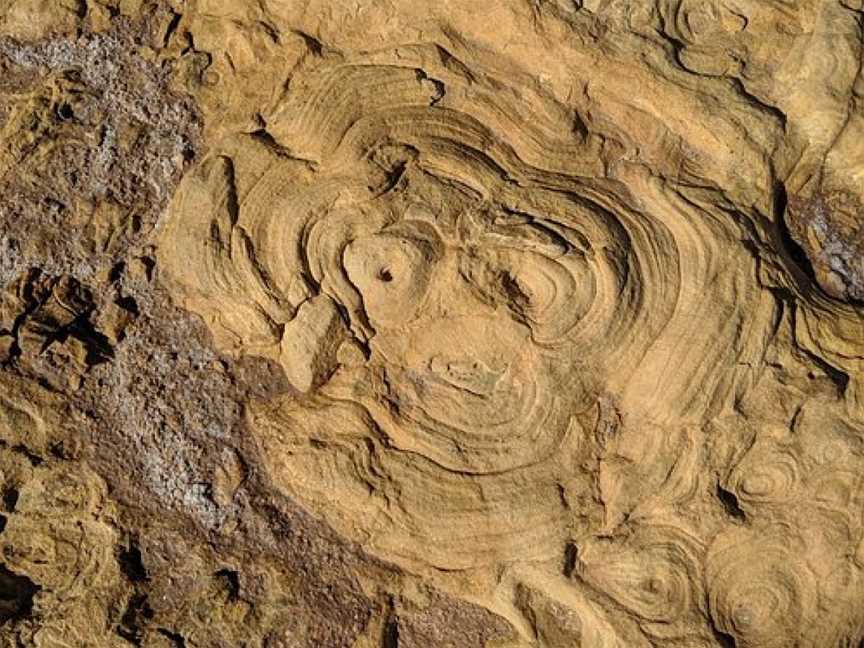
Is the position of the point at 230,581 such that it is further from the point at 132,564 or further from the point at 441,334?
the point at 441,334

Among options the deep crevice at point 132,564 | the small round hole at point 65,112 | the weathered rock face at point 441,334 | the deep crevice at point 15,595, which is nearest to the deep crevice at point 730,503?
the weathered rock face at point 441,334

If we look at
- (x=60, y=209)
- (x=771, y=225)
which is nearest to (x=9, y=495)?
(x=60, y=209)

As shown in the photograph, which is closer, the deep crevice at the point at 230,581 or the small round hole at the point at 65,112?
the deep crevice at the point at 230,581

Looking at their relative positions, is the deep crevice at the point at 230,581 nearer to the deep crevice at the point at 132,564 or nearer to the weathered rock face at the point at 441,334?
the weathered rock face at the point at 441,334

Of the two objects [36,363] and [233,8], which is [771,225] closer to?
[233,8]

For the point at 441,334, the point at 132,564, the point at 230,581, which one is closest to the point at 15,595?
the point at 132,564

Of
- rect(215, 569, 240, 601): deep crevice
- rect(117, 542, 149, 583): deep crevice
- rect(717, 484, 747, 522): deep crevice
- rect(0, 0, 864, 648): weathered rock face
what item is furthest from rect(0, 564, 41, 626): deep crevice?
rect(717, 484, 747, 522): deep crevice

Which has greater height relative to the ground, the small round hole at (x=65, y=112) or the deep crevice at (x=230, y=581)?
the small round hole at (x=65, y=112)

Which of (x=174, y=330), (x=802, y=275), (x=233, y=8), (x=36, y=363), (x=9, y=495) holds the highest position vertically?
(x=802, y=275)

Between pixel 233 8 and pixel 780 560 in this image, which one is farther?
pixel 233 8
